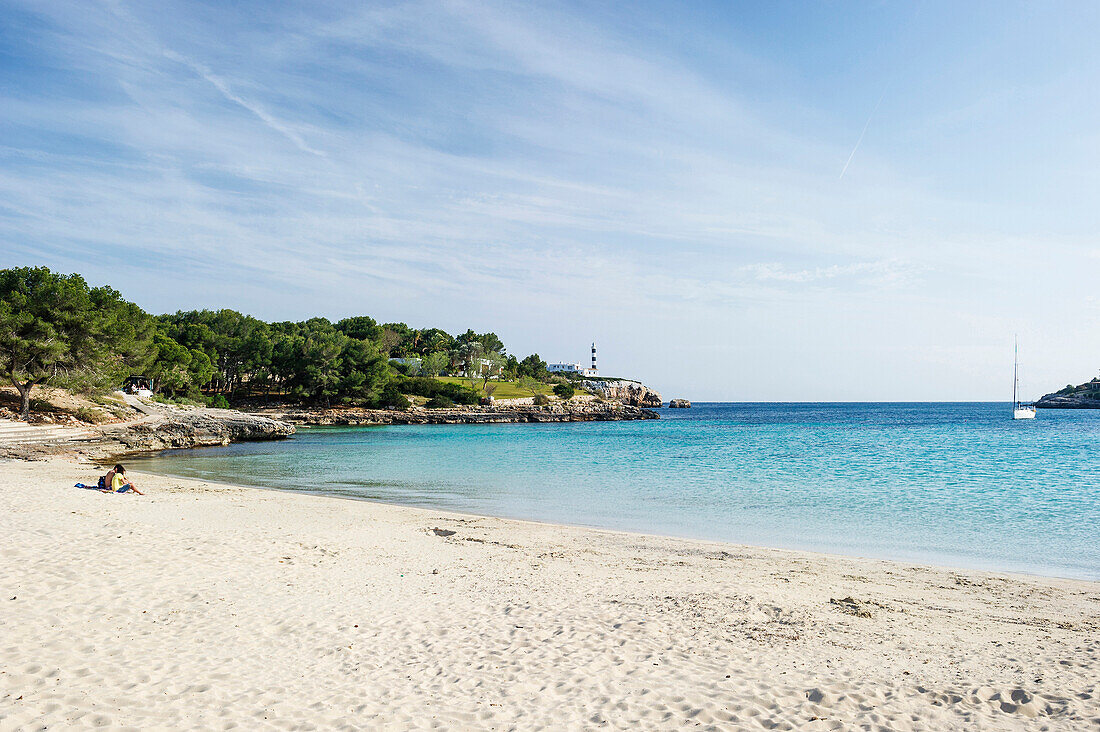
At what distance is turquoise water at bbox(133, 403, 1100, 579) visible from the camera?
48.0ft

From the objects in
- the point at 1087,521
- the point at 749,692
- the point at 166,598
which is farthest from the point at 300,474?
the point at 1087,521

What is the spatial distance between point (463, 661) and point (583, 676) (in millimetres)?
1311

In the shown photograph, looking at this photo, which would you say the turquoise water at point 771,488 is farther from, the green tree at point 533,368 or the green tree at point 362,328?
the green tree at point 533,368

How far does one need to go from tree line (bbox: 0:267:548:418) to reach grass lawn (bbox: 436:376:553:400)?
2.62m

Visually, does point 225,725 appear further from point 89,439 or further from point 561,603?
point 89,439

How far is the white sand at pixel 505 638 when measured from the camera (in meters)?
5.43

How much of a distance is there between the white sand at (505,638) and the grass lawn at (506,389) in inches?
3460

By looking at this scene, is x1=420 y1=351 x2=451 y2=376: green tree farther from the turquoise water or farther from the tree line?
the turquoise water

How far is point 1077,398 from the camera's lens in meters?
160

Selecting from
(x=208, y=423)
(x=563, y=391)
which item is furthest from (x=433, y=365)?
(x=208, y=423)

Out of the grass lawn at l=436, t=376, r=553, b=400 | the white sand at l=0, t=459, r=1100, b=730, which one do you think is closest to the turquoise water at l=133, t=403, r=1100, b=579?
the white sand at l=0, t=459, r=1100, b=730

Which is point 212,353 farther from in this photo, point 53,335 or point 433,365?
point 53,335

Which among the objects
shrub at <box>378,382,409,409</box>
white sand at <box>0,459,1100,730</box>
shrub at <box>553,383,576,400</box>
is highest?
shrub at <box>553,383,576,400</box>

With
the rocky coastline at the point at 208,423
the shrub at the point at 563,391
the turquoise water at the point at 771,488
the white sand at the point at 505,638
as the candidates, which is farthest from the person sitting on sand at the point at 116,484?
the shrub at the point at 563,391
